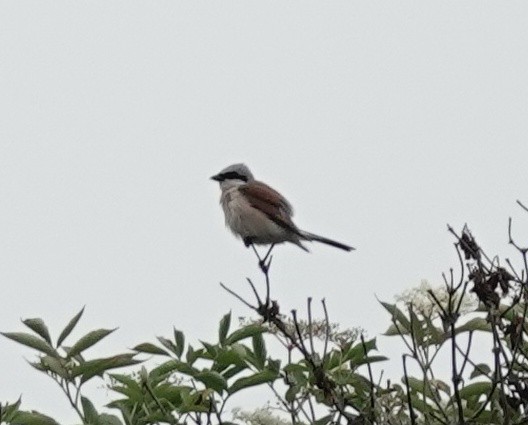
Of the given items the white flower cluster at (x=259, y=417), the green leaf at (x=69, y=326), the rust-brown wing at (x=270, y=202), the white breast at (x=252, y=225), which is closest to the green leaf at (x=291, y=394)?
the white flower cluster at (x=259, y=417)

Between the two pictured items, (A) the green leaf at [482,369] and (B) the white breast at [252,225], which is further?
(B) the white breast at [252,225]

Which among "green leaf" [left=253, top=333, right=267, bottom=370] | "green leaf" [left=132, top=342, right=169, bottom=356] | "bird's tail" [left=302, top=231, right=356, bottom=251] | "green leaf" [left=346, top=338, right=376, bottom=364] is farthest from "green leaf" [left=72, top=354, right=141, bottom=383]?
"bird's tail" [left=302, top=231, right=356, bottom=251]

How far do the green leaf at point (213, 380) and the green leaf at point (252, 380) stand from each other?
4cm

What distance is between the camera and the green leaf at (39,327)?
13.8ft

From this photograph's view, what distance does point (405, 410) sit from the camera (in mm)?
4273

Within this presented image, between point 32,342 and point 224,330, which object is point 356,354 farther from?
point 32,342

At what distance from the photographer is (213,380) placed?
4.22m

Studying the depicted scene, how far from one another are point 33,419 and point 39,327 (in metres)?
0.29

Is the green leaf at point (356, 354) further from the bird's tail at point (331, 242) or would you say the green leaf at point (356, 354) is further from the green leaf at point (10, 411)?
the bird's tail at point (331, 242)

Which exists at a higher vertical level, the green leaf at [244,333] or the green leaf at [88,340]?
the green leaf at [244,333]

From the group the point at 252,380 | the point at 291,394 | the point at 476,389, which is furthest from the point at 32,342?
the point at 476,389

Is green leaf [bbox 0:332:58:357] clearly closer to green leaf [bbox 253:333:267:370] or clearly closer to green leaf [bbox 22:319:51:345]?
green leaf [bbox 22:319:51:345]

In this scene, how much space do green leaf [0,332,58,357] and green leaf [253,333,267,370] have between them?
640 mm

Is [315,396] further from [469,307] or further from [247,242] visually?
[247,242]
